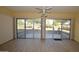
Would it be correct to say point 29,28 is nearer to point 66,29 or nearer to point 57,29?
point 57,29

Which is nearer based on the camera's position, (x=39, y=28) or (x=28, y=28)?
(x=39, y=28)

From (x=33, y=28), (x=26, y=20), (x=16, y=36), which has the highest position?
(x=26, y=20)

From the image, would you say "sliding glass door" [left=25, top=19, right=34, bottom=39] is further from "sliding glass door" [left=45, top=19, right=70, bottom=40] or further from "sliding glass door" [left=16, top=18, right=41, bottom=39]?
"sliding glass door" [left=45, top=19, right=70, bottom=40]

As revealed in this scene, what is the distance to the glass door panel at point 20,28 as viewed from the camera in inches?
394

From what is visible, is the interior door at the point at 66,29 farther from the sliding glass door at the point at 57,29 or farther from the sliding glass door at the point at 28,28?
the sliding glass door at the point at 28,28

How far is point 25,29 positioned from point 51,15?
2.50m

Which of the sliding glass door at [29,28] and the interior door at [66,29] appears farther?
the sliding glass door at [29,28]

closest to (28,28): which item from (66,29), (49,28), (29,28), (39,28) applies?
(29,28)

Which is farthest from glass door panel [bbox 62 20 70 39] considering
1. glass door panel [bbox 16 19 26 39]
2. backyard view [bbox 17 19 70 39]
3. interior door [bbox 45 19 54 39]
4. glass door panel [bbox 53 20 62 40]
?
glass door panel [bbox 16 19 26 39]

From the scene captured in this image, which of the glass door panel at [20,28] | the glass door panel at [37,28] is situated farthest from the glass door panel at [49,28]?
the glass door panel at [20,28]

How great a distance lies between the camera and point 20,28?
397 inches
